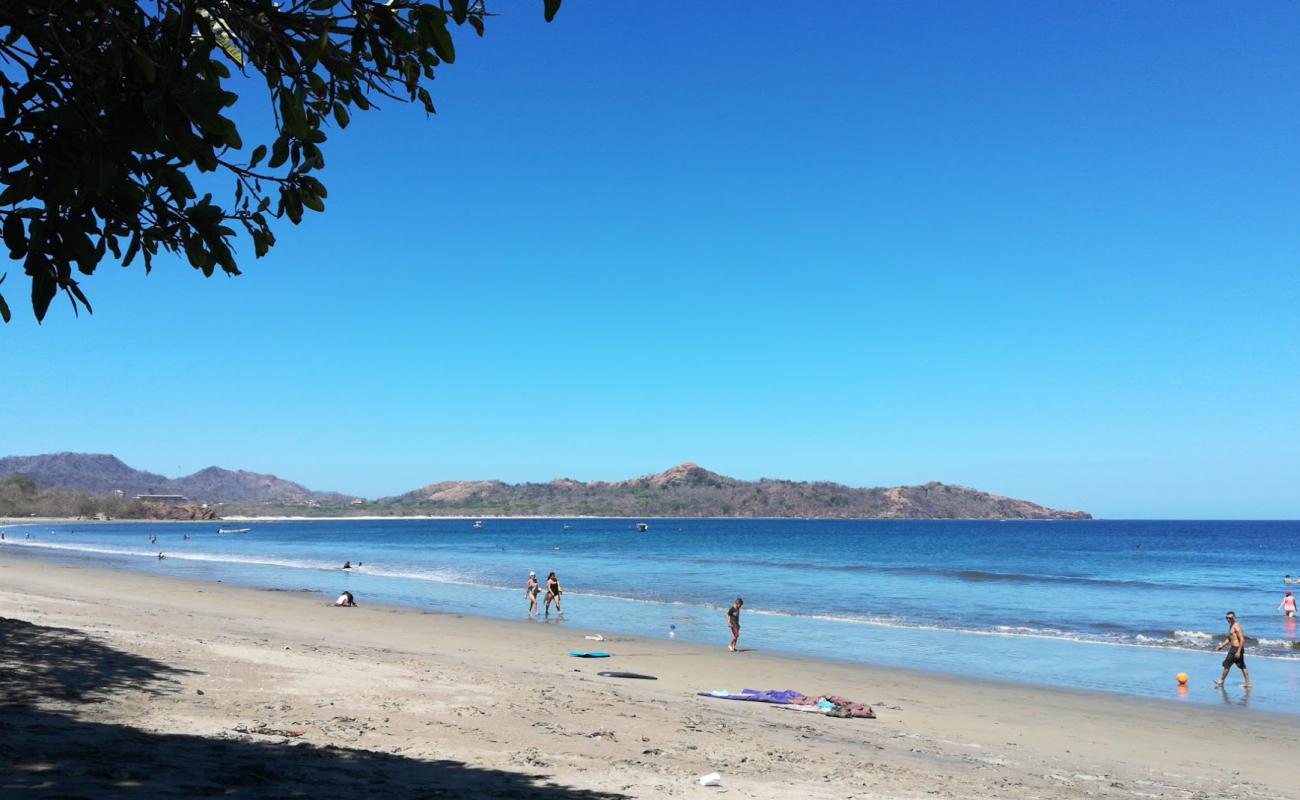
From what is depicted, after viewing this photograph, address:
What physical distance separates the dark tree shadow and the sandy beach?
0.03 metres

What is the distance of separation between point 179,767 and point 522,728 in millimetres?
3974

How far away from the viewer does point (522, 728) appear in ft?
31.4

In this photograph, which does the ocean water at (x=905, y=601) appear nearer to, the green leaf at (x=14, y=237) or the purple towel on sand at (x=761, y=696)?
the purple towel on sand at (x=761, y=696)

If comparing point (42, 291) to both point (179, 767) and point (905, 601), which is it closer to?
point (179, 767)

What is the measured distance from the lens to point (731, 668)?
60.7 feet

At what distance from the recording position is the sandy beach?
6.63 m

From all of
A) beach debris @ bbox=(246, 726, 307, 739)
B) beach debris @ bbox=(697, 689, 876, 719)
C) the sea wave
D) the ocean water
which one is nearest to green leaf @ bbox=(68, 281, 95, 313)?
beach debris @ bbox=(246, 726, 307, 739)

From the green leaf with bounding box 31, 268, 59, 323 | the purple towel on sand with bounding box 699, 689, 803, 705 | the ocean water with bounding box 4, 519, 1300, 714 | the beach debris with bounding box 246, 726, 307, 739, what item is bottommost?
the ocean water with bounding box 4, 519, 1300, 714

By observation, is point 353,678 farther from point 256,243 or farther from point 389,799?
point 256,243

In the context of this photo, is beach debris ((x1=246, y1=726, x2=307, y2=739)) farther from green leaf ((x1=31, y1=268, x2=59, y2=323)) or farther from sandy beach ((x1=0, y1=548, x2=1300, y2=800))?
green leaf ((x1=31, y1=268, x2=59, y2=323))

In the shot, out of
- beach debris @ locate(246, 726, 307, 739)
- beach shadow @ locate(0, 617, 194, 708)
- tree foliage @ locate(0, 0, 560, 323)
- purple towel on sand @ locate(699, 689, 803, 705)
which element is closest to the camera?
tree foliage @ locate(0, 0, 560, 323)

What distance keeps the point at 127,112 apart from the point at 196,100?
29 centimetres

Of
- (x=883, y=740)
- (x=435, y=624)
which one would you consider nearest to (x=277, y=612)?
(x=435, y=624)

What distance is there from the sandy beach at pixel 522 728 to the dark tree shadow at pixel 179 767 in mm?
27
